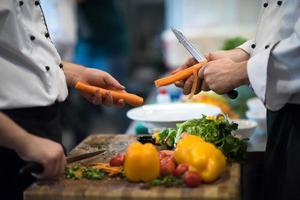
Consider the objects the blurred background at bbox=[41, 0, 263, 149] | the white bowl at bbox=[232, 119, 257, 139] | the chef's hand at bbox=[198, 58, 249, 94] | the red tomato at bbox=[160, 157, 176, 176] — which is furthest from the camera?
the blurred background at bbox=[41, 0, 263, 149]

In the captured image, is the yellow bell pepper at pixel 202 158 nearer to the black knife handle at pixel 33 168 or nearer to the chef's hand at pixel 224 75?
the chef's hand at pixel 224 75

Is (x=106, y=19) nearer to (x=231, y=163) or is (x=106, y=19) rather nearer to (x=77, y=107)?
(x=77, y=107)

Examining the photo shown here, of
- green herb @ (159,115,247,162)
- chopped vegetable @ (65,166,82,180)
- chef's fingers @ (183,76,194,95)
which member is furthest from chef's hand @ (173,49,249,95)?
chopped vegetable @ (65,166,82,180)

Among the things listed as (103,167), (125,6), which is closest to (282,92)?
(103,167)

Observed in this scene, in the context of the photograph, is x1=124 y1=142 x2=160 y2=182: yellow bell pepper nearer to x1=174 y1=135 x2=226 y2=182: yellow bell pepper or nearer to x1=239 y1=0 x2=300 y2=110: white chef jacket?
x1=174 y1=135 x2=226 y2=182: yellow bell pepper

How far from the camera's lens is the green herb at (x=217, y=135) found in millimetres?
1412

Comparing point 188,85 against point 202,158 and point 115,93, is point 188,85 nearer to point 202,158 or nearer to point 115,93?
point 115,93

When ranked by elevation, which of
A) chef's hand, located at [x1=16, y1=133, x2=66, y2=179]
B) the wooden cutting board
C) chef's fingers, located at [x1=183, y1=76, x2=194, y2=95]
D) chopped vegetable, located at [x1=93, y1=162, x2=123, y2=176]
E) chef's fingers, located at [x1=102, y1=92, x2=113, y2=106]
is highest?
chef's fingers, located at [x1=183, y1=76, x2=194, y2=95]

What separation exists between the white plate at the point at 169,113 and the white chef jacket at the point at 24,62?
520mm

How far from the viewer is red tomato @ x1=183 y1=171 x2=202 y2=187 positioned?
118 centimetres

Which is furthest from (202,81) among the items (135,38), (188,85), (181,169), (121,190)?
(135,38)

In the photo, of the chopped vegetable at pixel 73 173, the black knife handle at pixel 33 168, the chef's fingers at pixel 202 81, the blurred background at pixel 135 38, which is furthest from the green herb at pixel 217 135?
the blurred background at pixel 135 38

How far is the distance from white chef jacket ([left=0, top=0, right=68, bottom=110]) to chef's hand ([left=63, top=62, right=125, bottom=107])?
0.20 m

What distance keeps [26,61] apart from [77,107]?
10.5 ft
